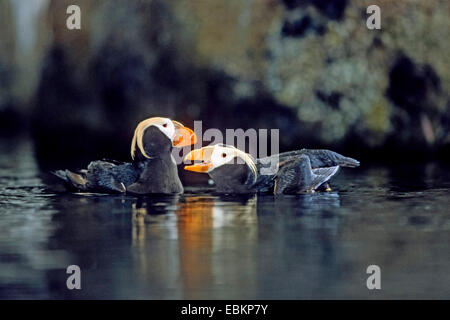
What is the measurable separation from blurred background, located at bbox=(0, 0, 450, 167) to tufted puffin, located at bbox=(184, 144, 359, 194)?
10.9ft

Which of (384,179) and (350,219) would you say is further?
(384,179)

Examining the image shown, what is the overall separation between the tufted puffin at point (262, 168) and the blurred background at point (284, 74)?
331 cm

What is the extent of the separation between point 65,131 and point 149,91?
1585mm

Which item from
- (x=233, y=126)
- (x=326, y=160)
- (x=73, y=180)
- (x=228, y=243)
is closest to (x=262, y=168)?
(x=326, y=160)

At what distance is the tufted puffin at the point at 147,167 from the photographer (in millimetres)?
6555

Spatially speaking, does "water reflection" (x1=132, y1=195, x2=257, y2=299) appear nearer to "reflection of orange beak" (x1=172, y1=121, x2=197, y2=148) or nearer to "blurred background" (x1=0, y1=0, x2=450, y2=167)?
"reflection of orange beak" (x1=172, y1=121, x2=197, y2=148)

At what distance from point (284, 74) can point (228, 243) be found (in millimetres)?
5675

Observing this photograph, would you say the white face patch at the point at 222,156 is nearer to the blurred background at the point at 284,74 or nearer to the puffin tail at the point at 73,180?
the puffin tail at the point at 73,180

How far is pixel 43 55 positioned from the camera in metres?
12.5

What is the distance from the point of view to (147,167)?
656 centimetres

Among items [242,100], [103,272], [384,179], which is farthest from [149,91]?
[103,272]

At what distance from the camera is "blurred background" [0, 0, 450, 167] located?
10.1m
